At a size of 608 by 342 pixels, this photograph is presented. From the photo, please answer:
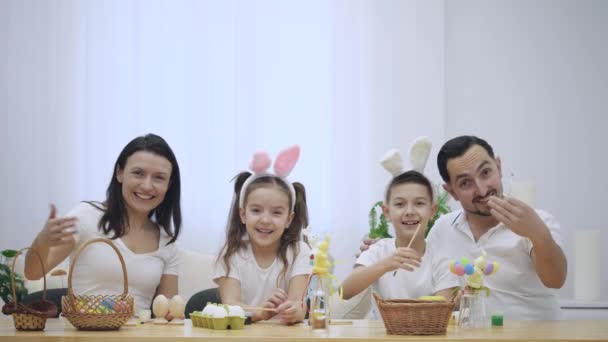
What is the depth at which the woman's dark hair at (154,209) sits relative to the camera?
9.67 feet

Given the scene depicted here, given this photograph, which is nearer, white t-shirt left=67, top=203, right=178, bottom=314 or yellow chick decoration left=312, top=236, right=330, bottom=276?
yellow chick decoration left=312, top=236, right=330, bottom=276

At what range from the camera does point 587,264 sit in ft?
13.8

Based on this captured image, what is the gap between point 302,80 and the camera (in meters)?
4.85

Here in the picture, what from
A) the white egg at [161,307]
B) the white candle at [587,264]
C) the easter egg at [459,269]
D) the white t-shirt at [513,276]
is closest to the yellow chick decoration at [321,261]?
the easter egg at [459,269]

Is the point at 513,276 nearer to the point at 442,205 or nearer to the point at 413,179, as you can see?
the point at 413,179

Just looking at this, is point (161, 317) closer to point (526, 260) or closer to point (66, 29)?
point (526, 260)

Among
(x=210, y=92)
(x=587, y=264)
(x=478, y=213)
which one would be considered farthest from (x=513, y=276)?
(x=210, y=92)

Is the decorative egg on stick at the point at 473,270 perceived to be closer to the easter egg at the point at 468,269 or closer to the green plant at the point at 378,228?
the easter egg at the point at 468,269

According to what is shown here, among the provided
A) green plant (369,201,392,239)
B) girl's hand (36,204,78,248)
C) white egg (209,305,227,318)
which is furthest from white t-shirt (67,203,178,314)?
green plant (369,201,392,239)

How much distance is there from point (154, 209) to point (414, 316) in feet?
4.40

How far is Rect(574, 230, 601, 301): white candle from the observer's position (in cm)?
418

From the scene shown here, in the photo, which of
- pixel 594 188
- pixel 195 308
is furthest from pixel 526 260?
pixel 594 188

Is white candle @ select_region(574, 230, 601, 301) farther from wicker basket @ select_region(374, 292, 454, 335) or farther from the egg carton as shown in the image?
the egg carton

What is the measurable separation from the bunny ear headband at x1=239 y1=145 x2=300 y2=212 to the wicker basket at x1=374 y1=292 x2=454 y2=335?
2.62ft
